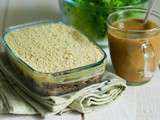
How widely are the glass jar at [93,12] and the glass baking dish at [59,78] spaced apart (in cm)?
15

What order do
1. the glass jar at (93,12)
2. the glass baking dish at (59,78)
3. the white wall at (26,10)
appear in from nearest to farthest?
the glass baking dish at (59,78), the glass jar at (93,12), the white wall at (26,10)

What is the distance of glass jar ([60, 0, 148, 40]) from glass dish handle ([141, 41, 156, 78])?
5.0 inches

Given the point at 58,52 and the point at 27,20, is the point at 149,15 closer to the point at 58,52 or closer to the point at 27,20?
the point at 58,52

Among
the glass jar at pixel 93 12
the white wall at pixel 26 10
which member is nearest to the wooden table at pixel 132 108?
the glass jar at pixel 93 12

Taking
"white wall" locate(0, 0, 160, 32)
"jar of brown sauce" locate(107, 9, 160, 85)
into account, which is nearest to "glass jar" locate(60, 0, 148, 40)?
"jar of brown sauce" locate(107, 9, 160, 85)

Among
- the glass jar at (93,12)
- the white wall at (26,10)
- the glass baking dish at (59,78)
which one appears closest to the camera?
the glass baking dish at (59,78)

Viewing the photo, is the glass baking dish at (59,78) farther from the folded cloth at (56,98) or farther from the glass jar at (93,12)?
the glass jar at (93,12)

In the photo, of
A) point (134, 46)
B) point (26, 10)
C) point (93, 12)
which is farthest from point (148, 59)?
point (26, 10)

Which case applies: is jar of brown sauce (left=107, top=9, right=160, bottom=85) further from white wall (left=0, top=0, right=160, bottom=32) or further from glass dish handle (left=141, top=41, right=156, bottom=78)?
white wall (left=0, top=0, right=160, bottom=32)

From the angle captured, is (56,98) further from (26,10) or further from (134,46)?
(26,10)

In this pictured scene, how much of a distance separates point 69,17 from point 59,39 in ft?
0.50

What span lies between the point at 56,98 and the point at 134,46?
0.17m

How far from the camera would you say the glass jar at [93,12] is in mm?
921

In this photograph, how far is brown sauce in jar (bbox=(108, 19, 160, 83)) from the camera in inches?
32.1
